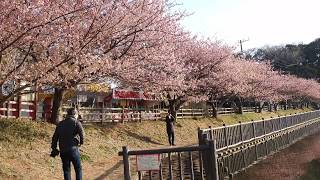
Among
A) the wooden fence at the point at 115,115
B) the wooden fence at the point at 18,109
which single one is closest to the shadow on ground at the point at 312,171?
the wooden fence at the point at 115,115

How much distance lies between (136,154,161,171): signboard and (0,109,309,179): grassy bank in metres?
5.66

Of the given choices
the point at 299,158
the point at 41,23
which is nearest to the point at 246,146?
the point at 299,158

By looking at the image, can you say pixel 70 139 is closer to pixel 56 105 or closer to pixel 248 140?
pixel 56 105

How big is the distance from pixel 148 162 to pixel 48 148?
30.0 feet

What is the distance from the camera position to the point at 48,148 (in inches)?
639

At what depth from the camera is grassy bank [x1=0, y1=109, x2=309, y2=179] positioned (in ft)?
44.4

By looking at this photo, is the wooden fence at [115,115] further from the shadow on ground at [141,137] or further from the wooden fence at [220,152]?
the wooden fence at [220,152]

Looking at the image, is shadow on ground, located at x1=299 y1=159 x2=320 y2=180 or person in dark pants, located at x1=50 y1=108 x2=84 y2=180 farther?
shadow on ground, located at x1=299 y1=159 x2=320 y2=180

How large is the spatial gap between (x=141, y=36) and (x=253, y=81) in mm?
32635

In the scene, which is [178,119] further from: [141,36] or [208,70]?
[141,36]

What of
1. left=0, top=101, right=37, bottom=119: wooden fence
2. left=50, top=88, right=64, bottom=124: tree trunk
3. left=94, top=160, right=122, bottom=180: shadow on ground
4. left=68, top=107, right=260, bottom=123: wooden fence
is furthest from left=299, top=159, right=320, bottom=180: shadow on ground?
left=0, top=101, right=37, bottom=119: wooden fence

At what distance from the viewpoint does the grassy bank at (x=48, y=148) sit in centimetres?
1355

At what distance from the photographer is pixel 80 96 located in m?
47.7

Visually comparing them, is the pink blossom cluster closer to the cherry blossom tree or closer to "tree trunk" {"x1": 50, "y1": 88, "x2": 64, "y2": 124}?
the cherry blossom tree
